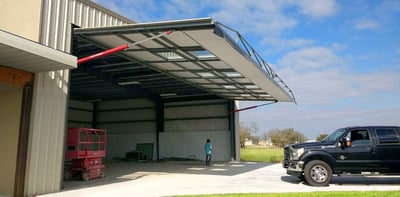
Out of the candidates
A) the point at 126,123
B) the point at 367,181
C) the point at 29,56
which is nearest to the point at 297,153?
the point at 367,181

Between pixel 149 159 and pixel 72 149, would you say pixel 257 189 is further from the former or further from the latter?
pixel 149 159

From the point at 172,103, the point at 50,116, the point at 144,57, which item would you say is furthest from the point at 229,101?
the point at 50,116

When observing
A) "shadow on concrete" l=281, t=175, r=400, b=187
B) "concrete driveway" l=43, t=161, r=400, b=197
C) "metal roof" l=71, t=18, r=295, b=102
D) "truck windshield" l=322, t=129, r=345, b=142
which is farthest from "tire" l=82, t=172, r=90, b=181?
"truck windshield" l=322, t=129, r=345, b=142

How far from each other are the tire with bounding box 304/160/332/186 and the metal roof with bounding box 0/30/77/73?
7.81m

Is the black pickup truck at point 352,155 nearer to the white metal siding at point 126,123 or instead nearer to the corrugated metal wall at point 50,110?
the corrugated metal wall at point 50,110

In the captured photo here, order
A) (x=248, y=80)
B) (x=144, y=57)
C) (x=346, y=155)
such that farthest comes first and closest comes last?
(x=248, y=80)
(x=144, y=57)
(x=346, y=155)

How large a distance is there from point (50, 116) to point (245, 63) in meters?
6.67

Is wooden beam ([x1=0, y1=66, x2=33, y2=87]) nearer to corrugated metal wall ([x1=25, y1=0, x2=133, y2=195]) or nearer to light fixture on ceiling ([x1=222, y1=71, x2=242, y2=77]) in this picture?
corrugated metal wall ([x1=25, y1=0, x2=133, y2=195])

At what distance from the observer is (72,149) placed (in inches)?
519

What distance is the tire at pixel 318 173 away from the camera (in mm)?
11445

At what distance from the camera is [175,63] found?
47.3 ft

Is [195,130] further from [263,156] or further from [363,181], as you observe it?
[363,181]

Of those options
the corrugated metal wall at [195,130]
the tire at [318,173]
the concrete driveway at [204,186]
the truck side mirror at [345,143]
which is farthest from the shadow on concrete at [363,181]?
the corrugated metal wall at [195,130]

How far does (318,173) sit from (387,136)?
2.59 m
